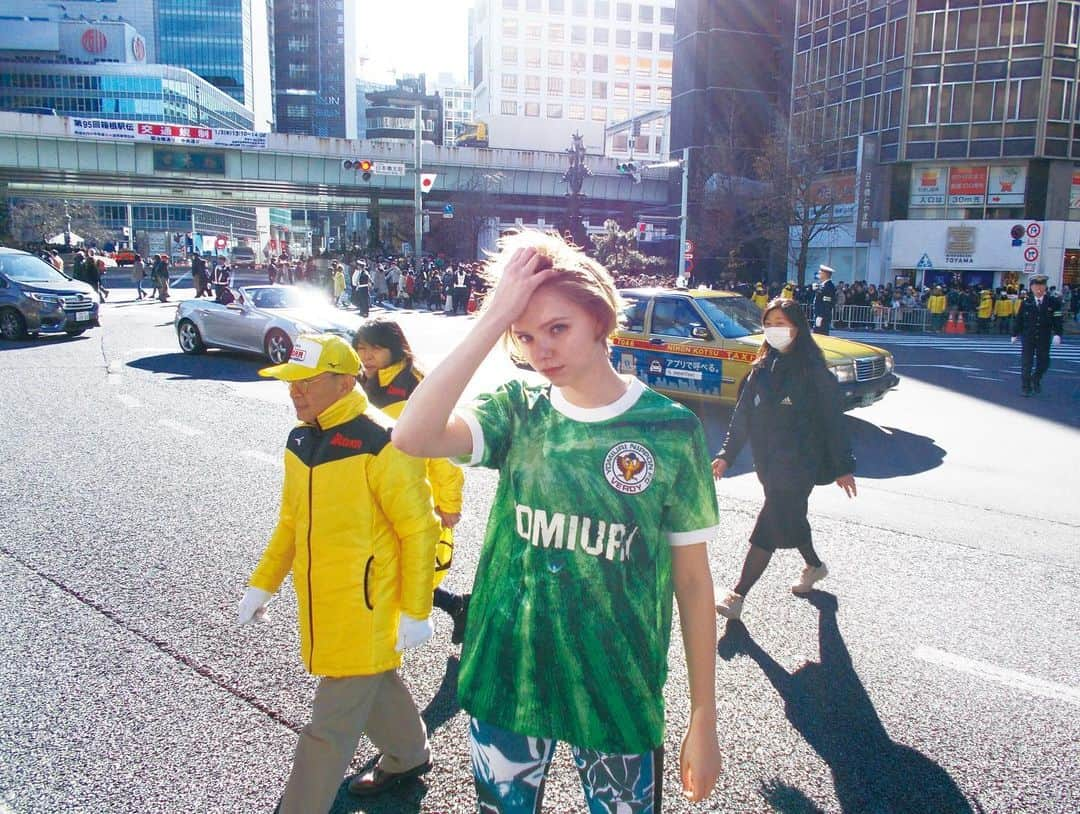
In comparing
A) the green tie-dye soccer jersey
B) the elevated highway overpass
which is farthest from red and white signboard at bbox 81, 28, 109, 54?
the green tie-dye soccer jersey

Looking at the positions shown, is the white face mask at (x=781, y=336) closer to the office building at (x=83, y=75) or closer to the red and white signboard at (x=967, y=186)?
the red and white signboard at (x=967, y=186)

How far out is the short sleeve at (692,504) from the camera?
1896 millimetres

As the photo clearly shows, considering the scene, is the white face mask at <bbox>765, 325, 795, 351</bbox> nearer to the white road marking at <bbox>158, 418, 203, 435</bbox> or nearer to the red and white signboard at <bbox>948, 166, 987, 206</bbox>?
the white road marking at <bbox>158, 418, 203, 435</bbox>

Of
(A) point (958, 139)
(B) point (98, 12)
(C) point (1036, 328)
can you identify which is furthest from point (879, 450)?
(B) point (98, 12)

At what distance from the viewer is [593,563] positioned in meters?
1.90

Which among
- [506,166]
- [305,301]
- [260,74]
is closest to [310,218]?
[260,74]

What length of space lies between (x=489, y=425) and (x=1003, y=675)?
3.46m

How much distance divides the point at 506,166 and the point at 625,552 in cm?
5636

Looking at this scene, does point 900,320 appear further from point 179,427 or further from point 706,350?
point 179,427

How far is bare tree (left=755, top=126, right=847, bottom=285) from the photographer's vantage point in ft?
121

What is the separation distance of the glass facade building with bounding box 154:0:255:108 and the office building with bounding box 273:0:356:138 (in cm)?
2947

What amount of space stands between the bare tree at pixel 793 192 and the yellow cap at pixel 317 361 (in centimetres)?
3444

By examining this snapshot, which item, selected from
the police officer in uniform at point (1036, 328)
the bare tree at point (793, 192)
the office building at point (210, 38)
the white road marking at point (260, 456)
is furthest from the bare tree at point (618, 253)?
the office building at point (210, 38)

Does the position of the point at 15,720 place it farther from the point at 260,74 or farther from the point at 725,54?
the point at 260,74
